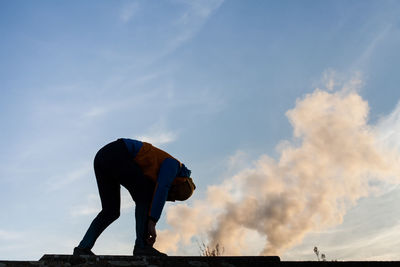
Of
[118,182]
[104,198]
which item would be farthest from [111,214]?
[118,182]

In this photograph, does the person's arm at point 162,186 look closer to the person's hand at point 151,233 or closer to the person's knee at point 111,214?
the person's hand at point 151,233

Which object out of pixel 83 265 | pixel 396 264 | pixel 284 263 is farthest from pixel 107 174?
pixel 396 264

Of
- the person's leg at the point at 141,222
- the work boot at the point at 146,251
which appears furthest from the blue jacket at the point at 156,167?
the work boot at the point at 146,251

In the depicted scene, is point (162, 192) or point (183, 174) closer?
point (162, 192)

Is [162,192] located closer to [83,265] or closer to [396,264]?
[83,265]

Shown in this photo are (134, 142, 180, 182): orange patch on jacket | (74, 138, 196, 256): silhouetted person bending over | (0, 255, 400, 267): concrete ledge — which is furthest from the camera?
(134, 142, 180, 182): orange patch on jacket

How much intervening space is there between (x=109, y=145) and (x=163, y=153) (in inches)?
20.6

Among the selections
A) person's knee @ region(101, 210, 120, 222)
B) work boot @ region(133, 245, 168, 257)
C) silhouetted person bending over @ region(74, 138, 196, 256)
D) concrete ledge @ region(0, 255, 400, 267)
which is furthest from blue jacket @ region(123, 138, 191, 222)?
concrete ledge @ region(0, 255, 400, 267)

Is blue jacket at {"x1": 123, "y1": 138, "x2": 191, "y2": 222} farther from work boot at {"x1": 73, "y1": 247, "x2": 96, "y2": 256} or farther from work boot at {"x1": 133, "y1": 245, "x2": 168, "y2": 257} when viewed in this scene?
work boot at {"x1": 73, "y1": 247, "x2": 96, "y2": 256}

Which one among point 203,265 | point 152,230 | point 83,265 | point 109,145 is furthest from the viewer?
point 109,145

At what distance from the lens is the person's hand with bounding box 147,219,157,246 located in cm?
363

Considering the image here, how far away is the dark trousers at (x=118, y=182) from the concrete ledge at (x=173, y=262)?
1.92ft

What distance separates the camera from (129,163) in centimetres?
377

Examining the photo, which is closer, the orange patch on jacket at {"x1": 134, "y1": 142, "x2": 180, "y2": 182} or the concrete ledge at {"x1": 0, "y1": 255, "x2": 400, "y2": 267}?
the concrete ledge at {"x1": 0, "y1": 255, "x2": 400, "y2": 267}
